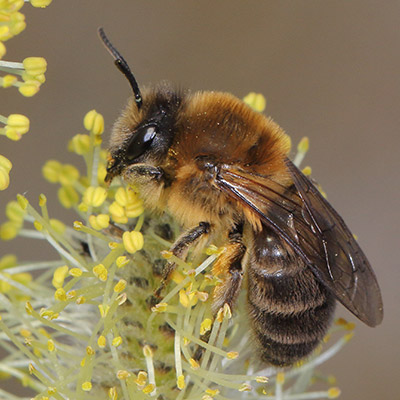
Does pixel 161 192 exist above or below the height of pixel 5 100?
above

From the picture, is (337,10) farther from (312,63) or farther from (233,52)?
(233,52)

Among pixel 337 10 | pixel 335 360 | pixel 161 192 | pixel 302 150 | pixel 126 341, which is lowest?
pixel 335 360

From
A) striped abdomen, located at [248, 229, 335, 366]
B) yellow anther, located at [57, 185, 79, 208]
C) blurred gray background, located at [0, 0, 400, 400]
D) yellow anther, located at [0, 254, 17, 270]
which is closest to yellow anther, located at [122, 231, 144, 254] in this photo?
striped abdomen, located at [248, 229, 335, 366]

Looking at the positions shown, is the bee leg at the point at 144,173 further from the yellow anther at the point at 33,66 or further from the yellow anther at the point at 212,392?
the yellow anther at the point at 212,392

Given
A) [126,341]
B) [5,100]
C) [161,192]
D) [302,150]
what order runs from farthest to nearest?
[5,100], [302,150], [126,341], [161,192]

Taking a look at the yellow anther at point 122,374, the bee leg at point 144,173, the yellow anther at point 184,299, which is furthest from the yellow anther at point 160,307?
the bee leg at point 144,173

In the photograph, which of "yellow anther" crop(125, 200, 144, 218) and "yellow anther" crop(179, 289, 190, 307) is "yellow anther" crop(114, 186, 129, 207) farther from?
"yellow anther" crop(179, 289, 190, 307)

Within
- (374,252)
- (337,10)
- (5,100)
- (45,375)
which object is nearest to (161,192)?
(45,375)
